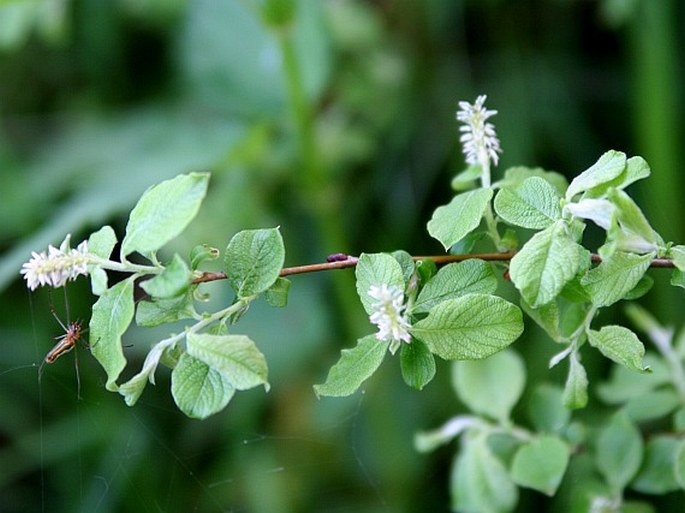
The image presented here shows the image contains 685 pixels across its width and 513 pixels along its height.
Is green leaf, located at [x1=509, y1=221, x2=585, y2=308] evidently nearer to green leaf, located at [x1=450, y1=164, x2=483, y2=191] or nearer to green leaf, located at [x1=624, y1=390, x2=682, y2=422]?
green leaf, located at [x1=450, y1=164, x2=483, y2=191]

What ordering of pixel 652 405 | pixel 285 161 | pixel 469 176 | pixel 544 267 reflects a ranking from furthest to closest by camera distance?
pixel 285 161, pixel 652 405, pixel 469 176, pixel 544 267

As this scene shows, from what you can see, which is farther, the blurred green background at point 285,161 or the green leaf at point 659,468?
the blurred green background at point 285,161

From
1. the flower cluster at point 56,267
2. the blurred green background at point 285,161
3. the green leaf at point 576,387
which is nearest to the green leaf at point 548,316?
the green leaf at point 576,387

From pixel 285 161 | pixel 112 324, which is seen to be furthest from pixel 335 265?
pixel 285 161

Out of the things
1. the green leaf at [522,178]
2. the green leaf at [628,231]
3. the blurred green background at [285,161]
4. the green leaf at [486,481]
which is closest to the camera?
the green leaf at [628,231]

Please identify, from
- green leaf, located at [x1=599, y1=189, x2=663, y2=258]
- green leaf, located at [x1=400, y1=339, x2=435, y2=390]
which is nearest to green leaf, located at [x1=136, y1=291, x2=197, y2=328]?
green leaf, located at [x1=400, y1=339, x2=435, y2=390]

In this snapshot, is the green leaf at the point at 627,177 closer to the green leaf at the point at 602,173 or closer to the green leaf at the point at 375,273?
the green leaf at the point at 602,173

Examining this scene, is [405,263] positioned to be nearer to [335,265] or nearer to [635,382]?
[335,265]
